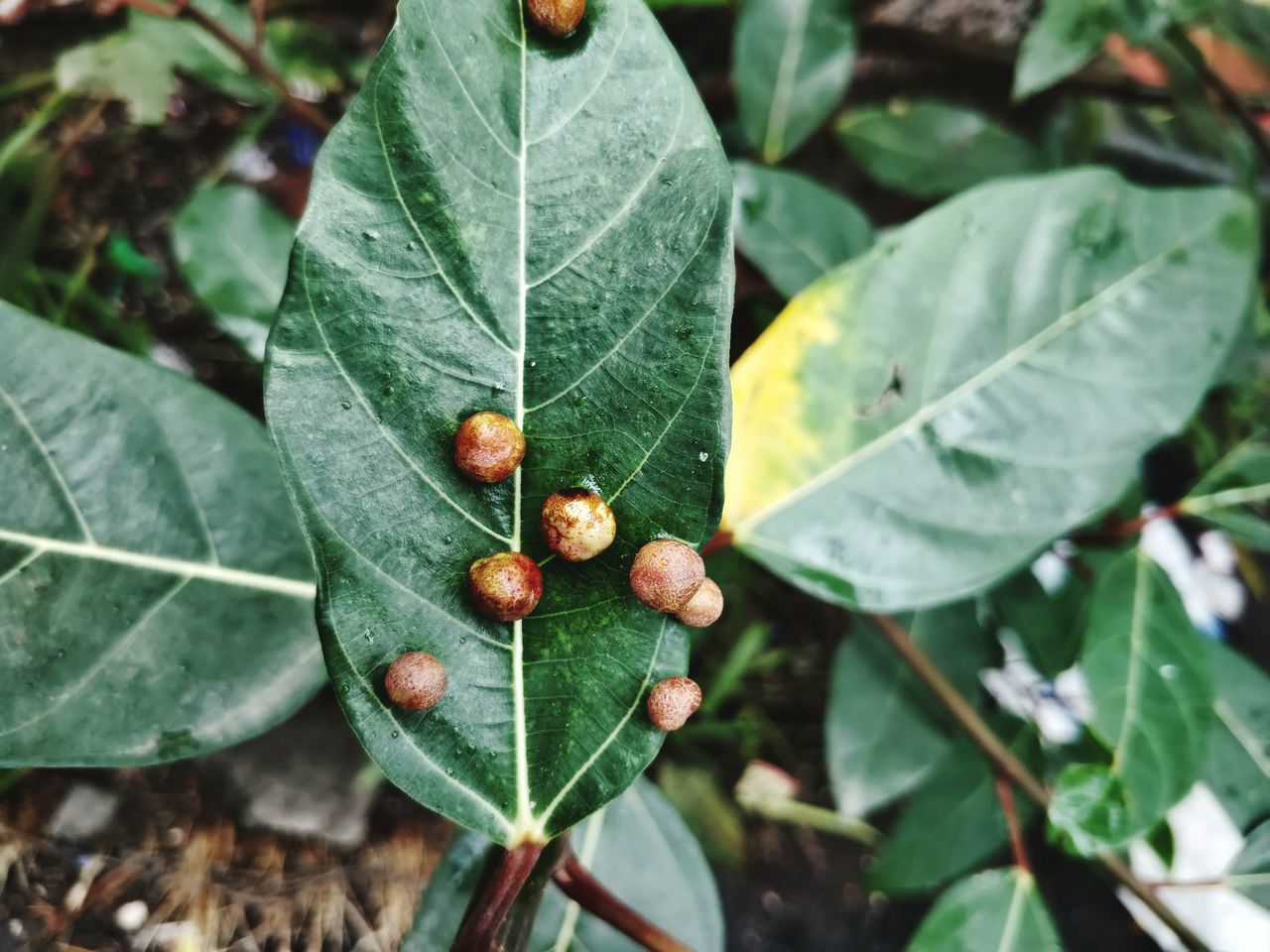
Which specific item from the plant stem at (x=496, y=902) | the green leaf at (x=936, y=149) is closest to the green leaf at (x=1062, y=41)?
the green leaf at (x=936, y=149)

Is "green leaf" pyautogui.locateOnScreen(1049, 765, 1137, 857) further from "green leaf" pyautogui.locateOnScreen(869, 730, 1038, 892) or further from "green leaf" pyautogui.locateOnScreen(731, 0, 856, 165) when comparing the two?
"green leaf" pyautogui.locateOnScreen(731, 0, 856, 165)

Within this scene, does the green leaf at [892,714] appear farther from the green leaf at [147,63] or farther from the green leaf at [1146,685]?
the green leaf at [147,63]

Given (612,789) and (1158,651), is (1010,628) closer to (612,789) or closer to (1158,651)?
(1158,651)

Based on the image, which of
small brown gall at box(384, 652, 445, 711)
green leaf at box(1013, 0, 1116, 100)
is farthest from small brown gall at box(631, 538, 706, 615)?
green leaf at box(1013, 0, 1116, 100)

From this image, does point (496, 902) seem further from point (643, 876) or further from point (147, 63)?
point (147, 63)

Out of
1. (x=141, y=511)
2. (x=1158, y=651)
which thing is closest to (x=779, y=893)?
(x=1158, y=651)

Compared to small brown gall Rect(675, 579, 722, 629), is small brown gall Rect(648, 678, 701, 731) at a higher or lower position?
lower
